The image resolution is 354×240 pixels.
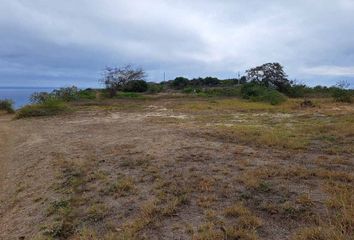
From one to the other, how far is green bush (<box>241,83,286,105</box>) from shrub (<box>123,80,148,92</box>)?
41.6 feet

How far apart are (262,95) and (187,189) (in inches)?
1063

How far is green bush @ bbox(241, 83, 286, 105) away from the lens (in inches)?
1160

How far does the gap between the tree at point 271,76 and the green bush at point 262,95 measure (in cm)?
776

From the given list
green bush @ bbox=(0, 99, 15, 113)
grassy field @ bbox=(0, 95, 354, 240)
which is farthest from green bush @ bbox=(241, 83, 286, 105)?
grassy field @ bbox=(0, 95, 354, 240)

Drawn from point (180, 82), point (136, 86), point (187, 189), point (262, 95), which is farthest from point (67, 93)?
point (187, 189)

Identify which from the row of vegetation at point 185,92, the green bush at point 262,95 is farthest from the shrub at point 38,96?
the green bush at point 262,95

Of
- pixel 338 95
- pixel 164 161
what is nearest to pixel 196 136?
pixel 164 161

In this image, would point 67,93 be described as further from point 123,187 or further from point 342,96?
point 123,187

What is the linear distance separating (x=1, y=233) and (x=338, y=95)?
28965 mm

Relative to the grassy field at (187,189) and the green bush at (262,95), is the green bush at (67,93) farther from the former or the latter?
the grassy field at (187,189)

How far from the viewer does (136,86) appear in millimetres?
46688

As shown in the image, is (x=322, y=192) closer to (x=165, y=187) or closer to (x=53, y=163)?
(x=165, y=187)

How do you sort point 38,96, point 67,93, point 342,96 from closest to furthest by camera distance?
point 342,96, point 38,96, point 67,93

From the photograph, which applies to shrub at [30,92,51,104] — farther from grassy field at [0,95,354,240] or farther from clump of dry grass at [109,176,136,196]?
clump of dry grass at [109,176,136,196]
